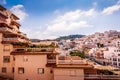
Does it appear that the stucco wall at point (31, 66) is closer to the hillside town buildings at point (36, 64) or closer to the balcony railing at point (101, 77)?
the hillside town buildings at point (36, 64)

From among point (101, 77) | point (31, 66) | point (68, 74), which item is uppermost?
point (31, 66)

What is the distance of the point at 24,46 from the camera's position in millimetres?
47625

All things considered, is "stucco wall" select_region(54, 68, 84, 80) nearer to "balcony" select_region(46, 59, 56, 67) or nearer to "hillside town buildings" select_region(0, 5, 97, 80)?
"hillside town buildings" select_region(0, 5, 97, 80)

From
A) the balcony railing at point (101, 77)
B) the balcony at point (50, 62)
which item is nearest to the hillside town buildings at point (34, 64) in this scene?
the balcony at point (50, 62)

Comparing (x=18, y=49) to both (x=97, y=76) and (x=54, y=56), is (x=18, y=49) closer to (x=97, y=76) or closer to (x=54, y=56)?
(x=54, y=56)

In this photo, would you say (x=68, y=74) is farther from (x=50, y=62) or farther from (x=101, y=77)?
(x=101, y=77)

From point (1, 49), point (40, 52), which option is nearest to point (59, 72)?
point (40, 52)

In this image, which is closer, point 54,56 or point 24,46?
point 54,56

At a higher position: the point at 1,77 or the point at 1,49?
the point at 1,49

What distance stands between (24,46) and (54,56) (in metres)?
8.01

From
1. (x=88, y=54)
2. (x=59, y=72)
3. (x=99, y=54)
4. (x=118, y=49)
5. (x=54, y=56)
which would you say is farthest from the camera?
(x=88, y=54)

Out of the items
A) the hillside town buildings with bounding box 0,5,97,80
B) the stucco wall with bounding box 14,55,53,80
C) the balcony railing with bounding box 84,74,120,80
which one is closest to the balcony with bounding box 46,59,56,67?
Result: the hillside town buildings with bounding box 0,5,97,80

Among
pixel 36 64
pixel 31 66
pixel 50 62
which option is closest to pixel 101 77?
pixel 50 62

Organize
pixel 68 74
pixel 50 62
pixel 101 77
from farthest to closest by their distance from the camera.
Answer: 1. pixel 50 62
2. pixel 101 77
3. pixel 68 74
